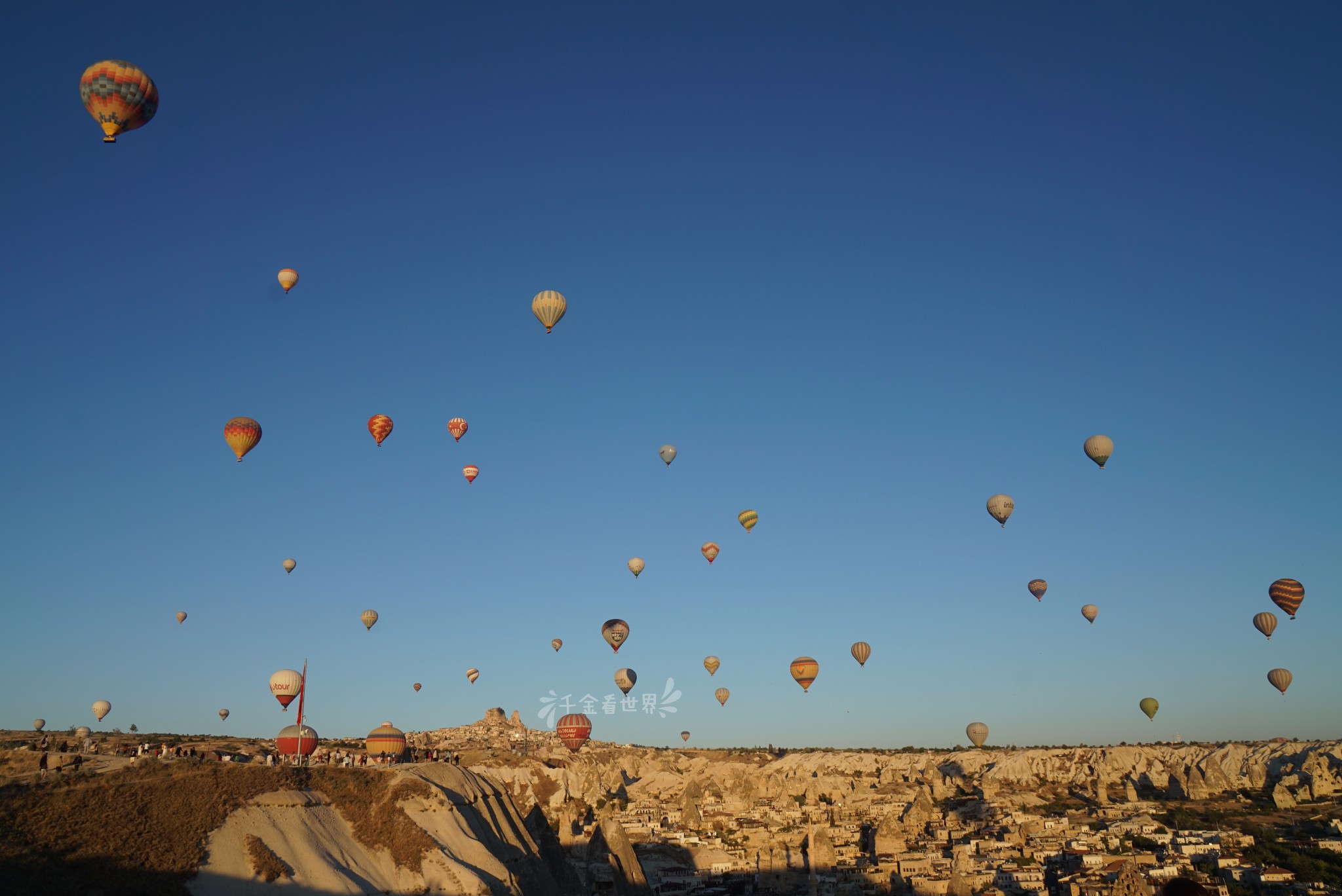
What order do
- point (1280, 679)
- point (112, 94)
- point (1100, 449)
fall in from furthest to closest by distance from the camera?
point (1280, 679)
point (1100, 449)
point (112, 94)

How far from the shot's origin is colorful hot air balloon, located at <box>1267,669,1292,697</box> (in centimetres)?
7950

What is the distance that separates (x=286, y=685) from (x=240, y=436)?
45.4 ft

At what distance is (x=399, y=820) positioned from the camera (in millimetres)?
36750

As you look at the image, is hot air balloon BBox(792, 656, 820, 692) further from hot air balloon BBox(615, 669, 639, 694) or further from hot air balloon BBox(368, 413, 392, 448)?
hot air balloon BBox(368, 413, 392, 448)

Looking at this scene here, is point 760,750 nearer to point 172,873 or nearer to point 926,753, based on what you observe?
point 926,753

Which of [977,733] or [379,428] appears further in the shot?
[977,733]

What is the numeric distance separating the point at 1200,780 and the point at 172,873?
109908 mm

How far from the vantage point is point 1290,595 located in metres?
62.5

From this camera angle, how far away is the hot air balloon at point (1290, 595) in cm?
6241

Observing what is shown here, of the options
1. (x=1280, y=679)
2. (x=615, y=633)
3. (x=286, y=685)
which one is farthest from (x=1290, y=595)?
(x=286, y=685)

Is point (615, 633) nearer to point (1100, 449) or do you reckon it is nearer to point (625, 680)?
point (625, 680)

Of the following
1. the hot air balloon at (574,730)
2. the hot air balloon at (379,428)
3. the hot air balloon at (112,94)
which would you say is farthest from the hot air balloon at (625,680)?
the hot air balloon at (112,94)

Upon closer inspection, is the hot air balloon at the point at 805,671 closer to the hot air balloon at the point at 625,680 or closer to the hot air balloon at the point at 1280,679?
the hot air balloon at the point at 625,680

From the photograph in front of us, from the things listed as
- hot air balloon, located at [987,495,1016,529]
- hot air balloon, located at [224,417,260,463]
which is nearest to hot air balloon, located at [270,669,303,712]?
hot air balloon, located at [224,417,260,463]
